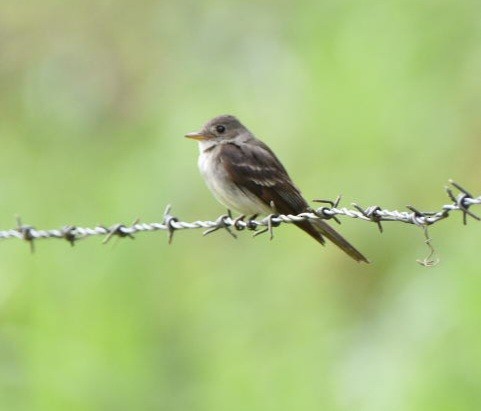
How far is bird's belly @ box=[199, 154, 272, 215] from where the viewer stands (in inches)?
308

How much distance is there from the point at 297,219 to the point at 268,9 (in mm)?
10433

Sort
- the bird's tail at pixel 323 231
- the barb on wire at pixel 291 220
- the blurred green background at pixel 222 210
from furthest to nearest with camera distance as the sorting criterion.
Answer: the blurred green background at pixel 222 210 → the bird's tail at pixel 323 231 → the barb on wire at pixel 291 220

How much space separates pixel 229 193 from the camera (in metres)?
7.88

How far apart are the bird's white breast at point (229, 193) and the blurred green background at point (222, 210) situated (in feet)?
4.37

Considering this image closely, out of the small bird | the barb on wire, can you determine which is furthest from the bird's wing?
the barb on wire

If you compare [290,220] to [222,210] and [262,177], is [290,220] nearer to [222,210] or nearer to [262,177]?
[262,177]

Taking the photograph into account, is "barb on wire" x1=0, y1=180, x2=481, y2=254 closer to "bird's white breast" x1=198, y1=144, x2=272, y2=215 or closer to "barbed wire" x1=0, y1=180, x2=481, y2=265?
"barbed wire" x1=0, y1=180, x2=481, y2=265

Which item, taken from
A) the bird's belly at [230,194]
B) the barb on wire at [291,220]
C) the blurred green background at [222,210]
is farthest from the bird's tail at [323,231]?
the blurred green background at [222,210]

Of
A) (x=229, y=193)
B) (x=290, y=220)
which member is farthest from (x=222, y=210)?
(x=290, y=220)

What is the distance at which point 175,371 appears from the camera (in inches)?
439

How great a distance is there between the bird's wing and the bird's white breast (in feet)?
0.08

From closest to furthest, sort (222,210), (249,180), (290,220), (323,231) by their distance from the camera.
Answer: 1. (290,220)
2. (323,231)
3. (249,180)
4. (222,210)

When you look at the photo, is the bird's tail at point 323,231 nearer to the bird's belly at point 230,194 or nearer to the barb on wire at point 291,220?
the barb on wire at point 291,220

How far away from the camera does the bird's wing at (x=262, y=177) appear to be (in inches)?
305
